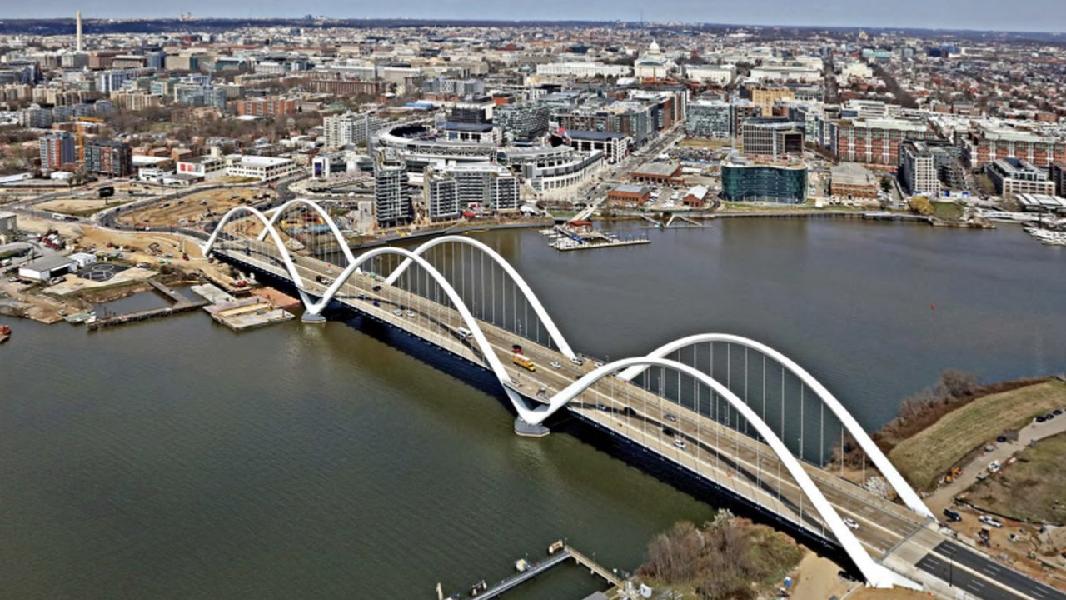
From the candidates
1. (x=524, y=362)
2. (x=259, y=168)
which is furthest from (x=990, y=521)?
(x=259, y=168)

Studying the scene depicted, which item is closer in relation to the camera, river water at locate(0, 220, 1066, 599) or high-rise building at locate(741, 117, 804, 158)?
river water at locate(0, 220, 1066, 599)

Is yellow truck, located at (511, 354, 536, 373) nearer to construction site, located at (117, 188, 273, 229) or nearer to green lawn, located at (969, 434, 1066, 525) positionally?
green lawn, located at (969, 434, 1066, 525)

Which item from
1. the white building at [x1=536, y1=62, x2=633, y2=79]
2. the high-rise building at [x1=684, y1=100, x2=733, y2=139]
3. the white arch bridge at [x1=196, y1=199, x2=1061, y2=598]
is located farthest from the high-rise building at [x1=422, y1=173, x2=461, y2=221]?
the white building at [x1=536, y1=62, x2=633, y2=79]

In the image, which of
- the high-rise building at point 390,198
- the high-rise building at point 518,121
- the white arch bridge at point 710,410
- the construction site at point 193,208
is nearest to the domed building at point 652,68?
the high-rise building at point 518,121

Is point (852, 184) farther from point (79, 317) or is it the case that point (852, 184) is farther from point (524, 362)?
point (79, 317)

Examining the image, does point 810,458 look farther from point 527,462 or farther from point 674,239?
Result: point 674,239

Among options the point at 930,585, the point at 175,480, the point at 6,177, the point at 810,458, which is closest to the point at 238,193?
the point at 6,177
